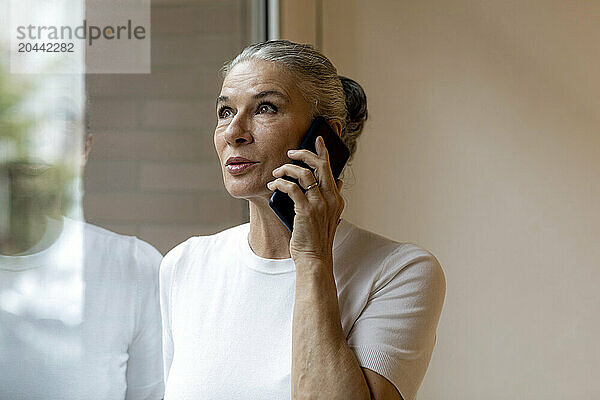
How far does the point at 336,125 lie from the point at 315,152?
10 centimetres

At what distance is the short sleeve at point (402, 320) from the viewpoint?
126cm

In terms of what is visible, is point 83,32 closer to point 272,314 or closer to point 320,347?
point 272,314

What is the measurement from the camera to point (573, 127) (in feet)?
6.76

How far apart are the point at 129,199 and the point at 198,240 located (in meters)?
0.17

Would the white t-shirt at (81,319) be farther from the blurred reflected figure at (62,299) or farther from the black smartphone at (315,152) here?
the black smartphone at (315,152)

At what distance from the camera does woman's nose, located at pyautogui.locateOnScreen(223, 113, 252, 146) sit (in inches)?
53.4

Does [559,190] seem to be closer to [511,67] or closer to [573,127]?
[573,127]

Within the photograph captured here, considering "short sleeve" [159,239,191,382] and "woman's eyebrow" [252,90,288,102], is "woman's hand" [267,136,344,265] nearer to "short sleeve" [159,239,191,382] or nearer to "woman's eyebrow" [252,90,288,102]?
"woman's eyebrow" [252,90,288,102]

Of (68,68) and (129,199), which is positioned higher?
(68,68)

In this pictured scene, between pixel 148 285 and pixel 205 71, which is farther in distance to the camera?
pixel 205 71

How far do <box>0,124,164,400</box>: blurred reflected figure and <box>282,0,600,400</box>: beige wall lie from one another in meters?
0.76

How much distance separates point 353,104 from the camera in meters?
1.52

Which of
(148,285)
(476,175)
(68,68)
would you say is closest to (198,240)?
(148,285)

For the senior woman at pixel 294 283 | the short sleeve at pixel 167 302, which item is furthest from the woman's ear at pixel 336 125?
the short sleeve at pixel 167 302
